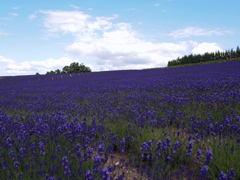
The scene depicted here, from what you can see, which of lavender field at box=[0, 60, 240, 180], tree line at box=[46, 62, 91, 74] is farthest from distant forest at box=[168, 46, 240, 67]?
lavender field at box=[0, 60, 240, 180]

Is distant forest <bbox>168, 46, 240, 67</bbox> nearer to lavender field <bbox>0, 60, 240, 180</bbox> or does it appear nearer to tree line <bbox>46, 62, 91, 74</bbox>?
tree line <bbox>46, 62, 91, 74</bbox>

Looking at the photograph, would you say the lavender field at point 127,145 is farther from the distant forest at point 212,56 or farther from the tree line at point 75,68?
the distant forest at point 212,56

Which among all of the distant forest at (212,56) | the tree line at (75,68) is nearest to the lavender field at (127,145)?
the tree line at (75,68)

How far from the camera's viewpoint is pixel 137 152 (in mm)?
3098

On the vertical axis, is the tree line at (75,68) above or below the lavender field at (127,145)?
above

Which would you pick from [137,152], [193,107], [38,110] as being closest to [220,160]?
[137,152]

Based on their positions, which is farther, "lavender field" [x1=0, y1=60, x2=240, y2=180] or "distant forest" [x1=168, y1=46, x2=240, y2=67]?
"distant forest" [x1=168, y1=46, x2=240, y2=67]

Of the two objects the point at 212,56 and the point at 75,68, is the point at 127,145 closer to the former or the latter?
the point at 75,68

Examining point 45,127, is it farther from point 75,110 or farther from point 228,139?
point 228,139

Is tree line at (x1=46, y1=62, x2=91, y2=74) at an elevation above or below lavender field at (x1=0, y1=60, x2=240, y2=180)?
above

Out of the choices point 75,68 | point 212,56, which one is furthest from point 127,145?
point 212,56

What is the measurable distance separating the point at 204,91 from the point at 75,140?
16.5ft

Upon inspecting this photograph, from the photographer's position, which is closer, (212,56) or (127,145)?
(127,145)

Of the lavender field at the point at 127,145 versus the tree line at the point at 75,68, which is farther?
the tree line at the point at 75,68
